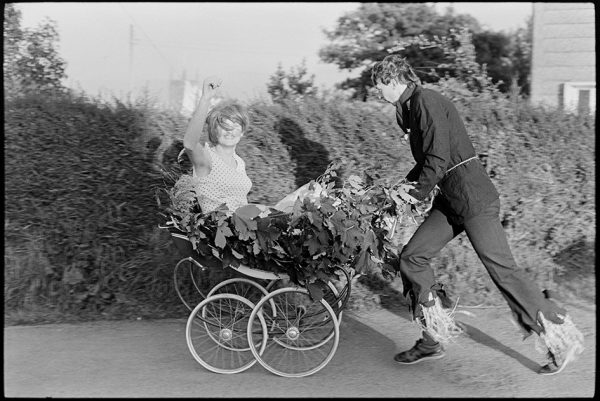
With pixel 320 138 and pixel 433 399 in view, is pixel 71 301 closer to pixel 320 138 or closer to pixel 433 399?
pixel 320 138

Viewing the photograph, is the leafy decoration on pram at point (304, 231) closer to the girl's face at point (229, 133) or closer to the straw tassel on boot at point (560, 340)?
the girl's face at point (229, 133)

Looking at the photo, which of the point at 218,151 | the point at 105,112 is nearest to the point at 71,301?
the point at 105,112

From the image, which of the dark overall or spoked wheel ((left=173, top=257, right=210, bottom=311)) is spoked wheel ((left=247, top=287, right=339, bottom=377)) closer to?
the dark overall

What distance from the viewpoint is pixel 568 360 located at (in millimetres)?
4203

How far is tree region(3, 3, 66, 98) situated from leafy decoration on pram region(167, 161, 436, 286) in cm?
314

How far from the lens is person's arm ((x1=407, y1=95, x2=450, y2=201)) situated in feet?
13.5

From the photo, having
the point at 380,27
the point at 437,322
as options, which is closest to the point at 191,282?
the point at 437,322

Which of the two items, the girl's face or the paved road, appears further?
the girl's face

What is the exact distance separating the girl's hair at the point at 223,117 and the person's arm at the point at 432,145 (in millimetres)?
1120

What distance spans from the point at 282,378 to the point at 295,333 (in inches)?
12.2

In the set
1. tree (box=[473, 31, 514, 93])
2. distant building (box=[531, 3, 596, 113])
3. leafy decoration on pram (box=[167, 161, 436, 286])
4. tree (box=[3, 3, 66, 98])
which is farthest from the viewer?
tree (box=[473, 31, 514, 93])

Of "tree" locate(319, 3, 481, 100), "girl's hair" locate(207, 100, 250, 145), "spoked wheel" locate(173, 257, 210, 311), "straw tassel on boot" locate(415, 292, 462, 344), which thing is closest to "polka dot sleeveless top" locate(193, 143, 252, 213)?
"girl's hair" locate(207, 100, 250, 145)

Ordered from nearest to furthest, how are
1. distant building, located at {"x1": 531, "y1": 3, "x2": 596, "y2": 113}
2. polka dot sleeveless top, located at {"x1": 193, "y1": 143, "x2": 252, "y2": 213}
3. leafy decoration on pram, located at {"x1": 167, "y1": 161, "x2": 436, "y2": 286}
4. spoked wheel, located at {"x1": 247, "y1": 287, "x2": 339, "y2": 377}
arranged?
1. leafy decoration on pram, located at {"x1": 167, "y1": 161, "x2": 436, "y2": 286}
2. spoked wheel, located at {"x1": 247, "y1": 287, "x2": 339, "y2": 377}
3. polka dot sleeveless top, located at {"x1": 193, "y1": 143, "x2": 252, "y2": 213}
4. distant building, located at {"x1": 531, "y1": 3, "x2": 596, "y2": 113}

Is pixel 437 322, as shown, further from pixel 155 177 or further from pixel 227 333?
pixel 155 177
